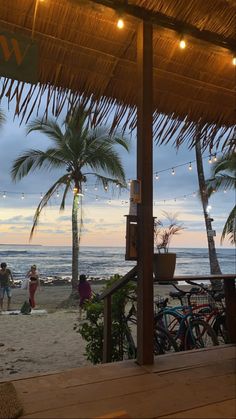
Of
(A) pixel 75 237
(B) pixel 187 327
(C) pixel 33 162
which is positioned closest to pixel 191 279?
(B) pixel 187 327

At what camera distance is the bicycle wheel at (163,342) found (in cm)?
354

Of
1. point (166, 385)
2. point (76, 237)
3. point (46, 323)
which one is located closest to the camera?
point (166, 385)

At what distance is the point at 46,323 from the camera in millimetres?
8070

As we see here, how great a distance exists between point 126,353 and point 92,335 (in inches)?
14.8

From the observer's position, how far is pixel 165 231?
3457 mm

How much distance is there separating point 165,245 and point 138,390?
1452 millimetres

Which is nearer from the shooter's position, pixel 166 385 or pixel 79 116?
pixel 166 385

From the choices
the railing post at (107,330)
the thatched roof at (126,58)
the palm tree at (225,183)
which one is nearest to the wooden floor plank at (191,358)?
the railing post at (107,330)

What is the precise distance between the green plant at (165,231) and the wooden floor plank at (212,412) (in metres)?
1.46

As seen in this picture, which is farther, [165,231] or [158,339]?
[158,339]

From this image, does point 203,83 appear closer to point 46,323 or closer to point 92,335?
point 92,335

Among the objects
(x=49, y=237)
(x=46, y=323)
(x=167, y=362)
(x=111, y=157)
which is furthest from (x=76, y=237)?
(x=49, y=237)

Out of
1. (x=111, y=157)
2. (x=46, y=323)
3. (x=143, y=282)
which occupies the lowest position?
(x=46, y=323)

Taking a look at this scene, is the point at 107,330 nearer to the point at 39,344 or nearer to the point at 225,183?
the point at 39,344
